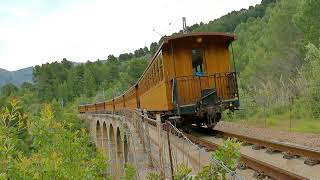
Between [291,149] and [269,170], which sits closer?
[269,170]

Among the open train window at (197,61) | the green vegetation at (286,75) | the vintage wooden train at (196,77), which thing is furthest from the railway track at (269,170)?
the open train window at (197,61)

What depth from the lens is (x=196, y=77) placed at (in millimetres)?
13914

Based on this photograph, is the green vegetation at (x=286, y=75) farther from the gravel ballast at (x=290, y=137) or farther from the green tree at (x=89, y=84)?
the green tree at (x=89, y=84)

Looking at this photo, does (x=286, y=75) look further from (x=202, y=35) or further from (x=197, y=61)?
(x=202, y=35)

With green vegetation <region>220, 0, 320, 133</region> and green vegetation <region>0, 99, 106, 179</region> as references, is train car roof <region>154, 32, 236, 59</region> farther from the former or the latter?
green vegetation <region>0, 99, 106, 179</region>

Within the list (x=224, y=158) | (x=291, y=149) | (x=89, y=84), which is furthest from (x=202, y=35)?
(x=89, y=84)

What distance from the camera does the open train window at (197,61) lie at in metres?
14.1

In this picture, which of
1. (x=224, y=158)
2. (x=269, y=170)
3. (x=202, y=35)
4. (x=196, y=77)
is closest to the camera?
(x=224, y=158)

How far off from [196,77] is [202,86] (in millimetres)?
325

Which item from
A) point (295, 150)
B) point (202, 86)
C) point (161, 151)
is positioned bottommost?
point (295, 150)

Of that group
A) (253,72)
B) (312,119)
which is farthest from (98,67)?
(312,119)

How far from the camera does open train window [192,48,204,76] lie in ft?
46.3

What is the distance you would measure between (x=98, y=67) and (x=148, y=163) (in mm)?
117441

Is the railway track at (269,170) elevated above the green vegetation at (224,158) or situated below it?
below
